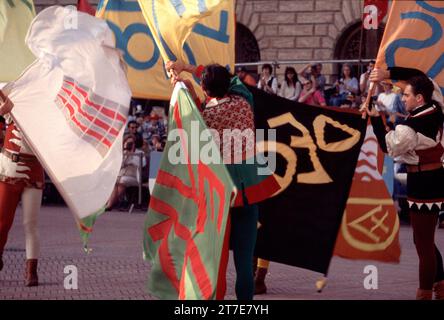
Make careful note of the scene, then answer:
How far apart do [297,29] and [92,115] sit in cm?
2144

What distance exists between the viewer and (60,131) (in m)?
9.23

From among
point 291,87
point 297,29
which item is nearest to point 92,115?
point 291,87

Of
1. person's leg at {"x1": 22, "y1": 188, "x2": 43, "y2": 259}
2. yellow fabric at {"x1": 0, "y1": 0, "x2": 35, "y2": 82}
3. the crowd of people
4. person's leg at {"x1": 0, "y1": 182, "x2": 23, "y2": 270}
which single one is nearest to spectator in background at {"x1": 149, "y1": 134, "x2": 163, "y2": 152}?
the crowd of people

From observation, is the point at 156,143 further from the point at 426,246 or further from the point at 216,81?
the point at 216,81

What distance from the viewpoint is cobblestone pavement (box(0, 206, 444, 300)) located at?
31.8ft

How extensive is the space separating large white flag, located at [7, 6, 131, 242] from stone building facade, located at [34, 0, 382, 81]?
19.5m

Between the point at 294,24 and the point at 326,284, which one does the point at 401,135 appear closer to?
the point at 326,284

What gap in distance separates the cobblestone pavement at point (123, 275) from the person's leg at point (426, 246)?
65cm

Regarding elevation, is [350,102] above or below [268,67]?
below

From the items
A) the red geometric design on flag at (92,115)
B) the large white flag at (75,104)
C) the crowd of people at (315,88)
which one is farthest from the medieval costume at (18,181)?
the crowd of people at (315,88)

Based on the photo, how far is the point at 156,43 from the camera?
9477mm

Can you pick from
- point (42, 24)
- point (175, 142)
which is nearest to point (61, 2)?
point (42, 24)

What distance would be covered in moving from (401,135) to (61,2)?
58.6 ft

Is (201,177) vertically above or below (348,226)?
above
